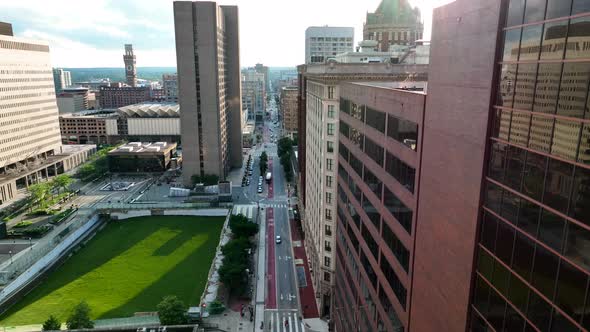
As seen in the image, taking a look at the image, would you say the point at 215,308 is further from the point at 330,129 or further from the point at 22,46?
the point at 22,46

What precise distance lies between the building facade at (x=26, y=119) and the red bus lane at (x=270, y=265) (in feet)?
265

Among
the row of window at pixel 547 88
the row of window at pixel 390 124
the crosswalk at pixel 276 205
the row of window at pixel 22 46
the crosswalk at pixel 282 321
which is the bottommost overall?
the crosswalk at pixel 282 321

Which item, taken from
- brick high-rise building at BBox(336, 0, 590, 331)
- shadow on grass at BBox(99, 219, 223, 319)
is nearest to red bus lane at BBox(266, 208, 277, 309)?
shadow on grass at BBox(99, 219, 223, 319)

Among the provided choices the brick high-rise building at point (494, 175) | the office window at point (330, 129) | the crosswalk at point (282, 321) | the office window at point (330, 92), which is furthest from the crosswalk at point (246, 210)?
the brick high-rise building at point (494, 175)

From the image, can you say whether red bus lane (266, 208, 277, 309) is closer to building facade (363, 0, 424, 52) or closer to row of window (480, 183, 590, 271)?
row of window (480, 183, 590, 271)

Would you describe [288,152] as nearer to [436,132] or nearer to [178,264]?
[178,264]

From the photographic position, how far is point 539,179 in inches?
559

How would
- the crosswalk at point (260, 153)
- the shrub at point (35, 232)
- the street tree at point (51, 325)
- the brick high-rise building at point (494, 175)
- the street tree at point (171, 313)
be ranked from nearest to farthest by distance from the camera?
the brick high-rise building at point (494, 175), the street tree at point (51, 325), the street tree at point (171, 313), the shrub at point (35, 232), the crosswalk at point (260, 153)

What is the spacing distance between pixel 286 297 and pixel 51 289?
4188 centimetres

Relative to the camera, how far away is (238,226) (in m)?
85.1

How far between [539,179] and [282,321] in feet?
175

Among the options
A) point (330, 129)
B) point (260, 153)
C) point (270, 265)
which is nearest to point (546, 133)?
point (330, 129)

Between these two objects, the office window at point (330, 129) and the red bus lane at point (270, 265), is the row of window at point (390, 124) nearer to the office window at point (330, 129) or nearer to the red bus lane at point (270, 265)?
the office window at point (330, 129)

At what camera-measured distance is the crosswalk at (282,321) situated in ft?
194
